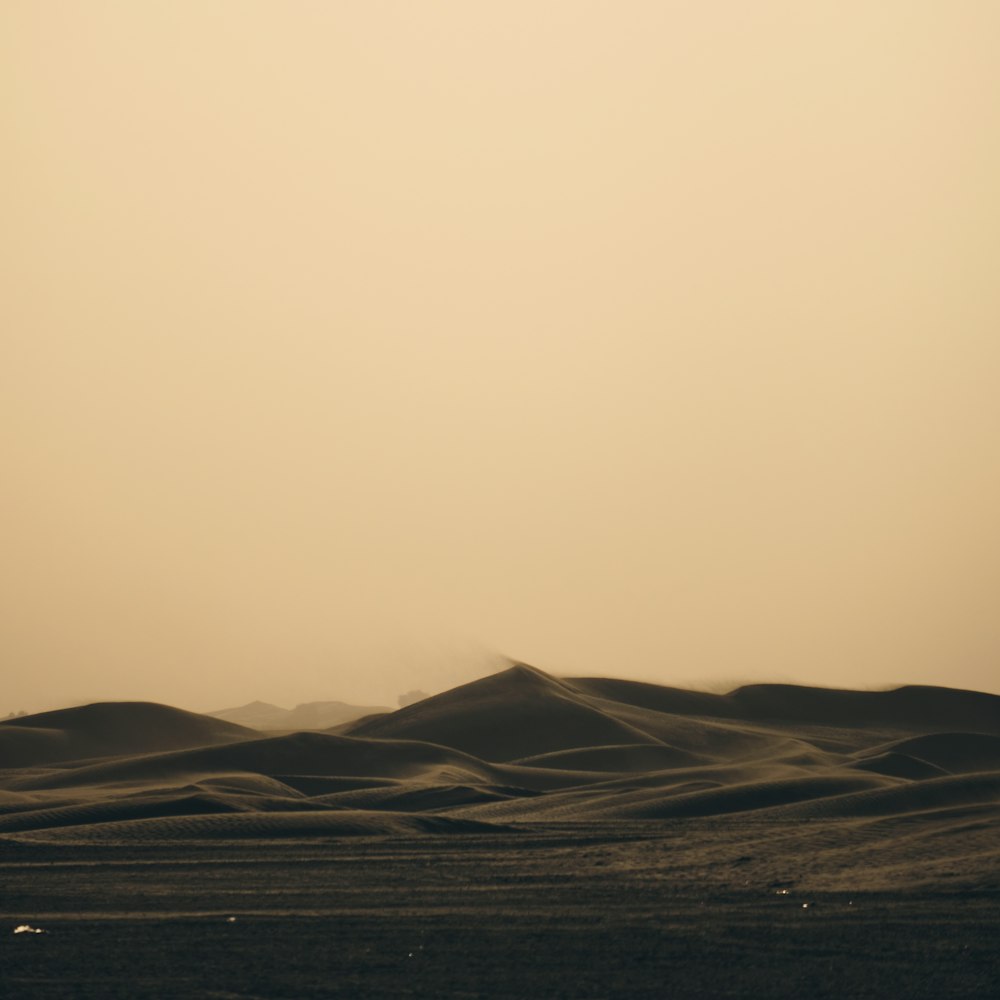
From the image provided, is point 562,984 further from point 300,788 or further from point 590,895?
point 300,788

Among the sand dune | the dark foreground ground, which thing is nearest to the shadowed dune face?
the sand dune

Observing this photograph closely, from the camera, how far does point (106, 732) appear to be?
24484 millimetres

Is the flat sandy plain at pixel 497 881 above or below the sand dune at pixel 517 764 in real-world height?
below

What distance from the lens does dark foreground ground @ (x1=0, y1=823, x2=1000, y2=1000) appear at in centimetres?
491

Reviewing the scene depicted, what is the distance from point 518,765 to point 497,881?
11356mm

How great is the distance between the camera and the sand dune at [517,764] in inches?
430

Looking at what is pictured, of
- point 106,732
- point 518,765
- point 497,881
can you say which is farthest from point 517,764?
point 497,881

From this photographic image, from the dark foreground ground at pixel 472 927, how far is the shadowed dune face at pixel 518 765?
1.83m

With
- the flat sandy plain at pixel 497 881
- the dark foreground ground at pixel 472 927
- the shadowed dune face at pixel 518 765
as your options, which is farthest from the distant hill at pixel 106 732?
the dark foreground ground at pixel 472 927

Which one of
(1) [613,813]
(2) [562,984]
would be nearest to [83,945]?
(2) [562,984]

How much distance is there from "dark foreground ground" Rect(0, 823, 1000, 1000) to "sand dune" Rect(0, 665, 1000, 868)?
183 cm

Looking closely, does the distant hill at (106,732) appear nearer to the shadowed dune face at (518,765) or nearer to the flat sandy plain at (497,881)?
the shadowed dune face at (518,765)

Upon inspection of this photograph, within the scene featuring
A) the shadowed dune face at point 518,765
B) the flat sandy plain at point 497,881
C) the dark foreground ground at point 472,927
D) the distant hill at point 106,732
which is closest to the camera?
the dark foreground ground at point 472,927

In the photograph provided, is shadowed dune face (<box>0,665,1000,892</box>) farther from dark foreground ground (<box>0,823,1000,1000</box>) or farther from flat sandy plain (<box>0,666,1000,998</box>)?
dark foreground ground (<box>0,823,1000,1000</box>)
